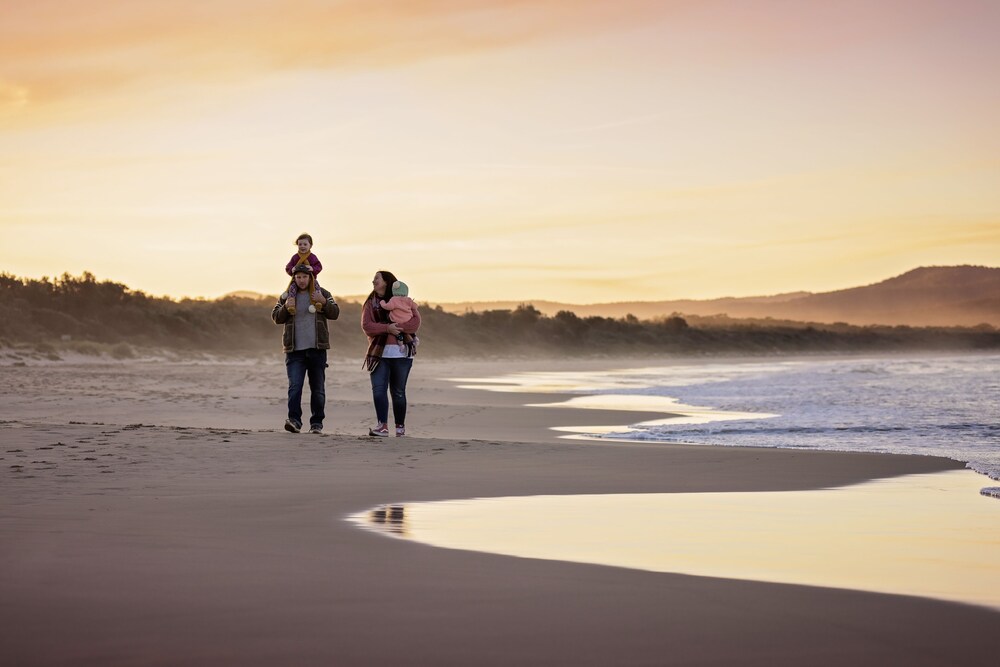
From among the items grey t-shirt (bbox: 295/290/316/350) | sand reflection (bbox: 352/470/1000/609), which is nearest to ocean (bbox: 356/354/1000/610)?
sand reflection (bbox: 352/470/1000/609)

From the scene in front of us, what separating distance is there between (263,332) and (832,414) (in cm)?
3747

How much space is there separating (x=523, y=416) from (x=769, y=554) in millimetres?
11113

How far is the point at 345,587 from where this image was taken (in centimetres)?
387

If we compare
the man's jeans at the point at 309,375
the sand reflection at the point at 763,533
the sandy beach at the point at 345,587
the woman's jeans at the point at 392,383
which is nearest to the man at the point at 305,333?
the man's jeans at the point at 309,375

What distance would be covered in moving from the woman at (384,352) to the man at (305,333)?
410mm

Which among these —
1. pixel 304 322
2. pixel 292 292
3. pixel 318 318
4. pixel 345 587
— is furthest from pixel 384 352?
pixel 345 587

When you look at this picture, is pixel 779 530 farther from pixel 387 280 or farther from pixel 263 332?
pixel 263 332

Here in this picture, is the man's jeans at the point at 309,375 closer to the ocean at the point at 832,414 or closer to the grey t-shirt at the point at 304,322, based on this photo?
the grey t-shirt at the point at 304,322

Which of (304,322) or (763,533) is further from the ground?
(304,322)

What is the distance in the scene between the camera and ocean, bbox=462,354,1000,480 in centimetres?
1134

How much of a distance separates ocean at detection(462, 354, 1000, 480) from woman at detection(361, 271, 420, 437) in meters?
2.83

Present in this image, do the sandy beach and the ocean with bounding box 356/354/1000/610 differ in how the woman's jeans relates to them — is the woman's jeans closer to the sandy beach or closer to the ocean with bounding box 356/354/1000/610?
the ocean with bounding box 356/354/1000/610

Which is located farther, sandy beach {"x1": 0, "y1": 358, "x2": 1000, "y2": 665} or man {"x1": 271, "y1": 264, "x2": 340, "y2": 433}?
man {"x1": 271, "y1": 264, "x2": 340, "y2": 433}

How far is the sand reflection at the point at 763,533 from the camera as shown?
434 cm
